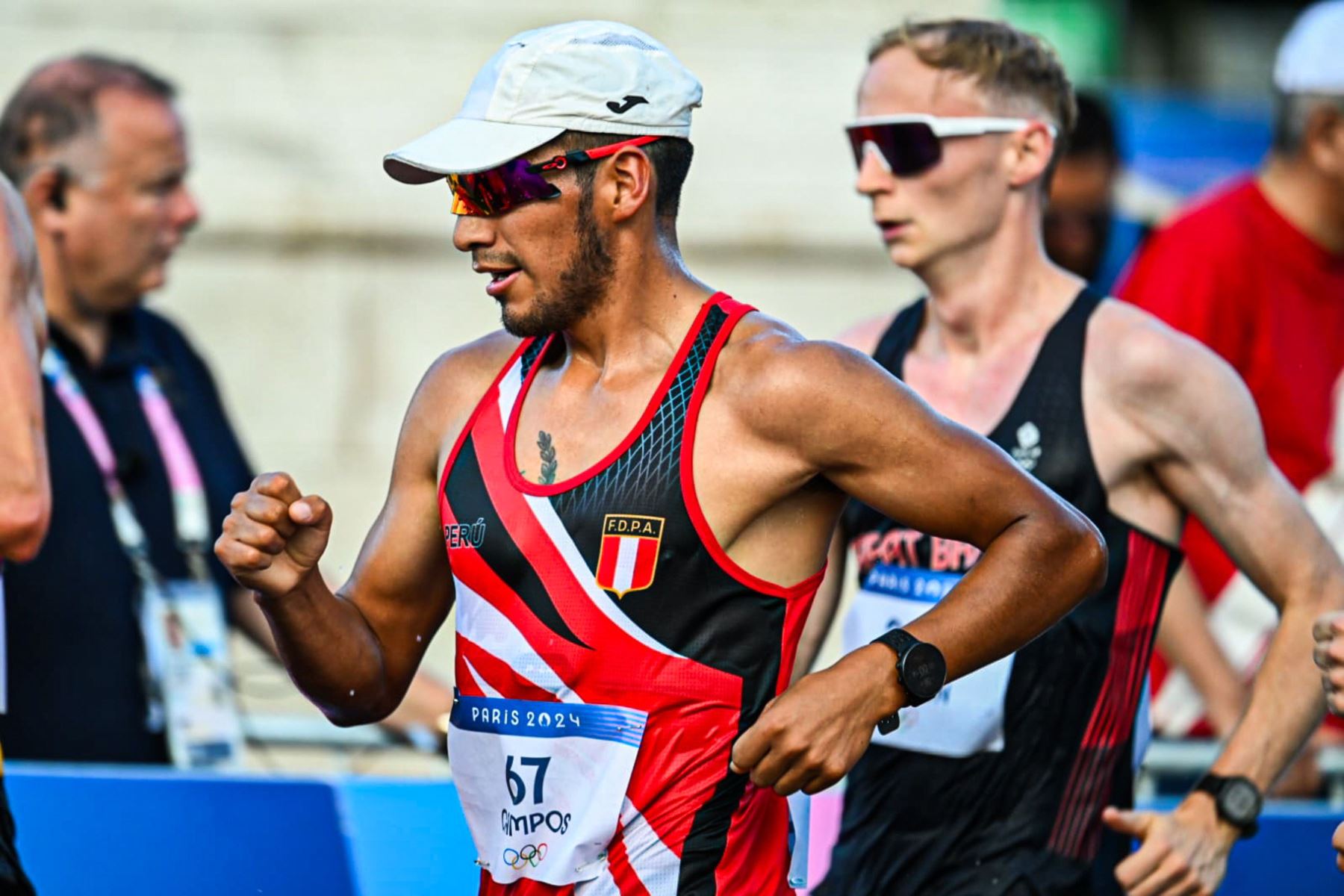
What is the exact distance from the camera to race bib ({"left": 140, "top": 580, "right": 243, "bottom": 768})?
5.09 metres

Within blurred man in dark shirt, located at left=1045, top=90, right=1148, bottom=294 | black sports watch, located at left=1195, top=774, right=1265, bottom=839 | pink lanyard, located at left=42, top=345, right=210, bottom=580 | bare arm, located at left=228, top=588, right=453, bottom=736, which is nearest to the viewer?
black sports watch, located at left=1195, top=774, right=1265, bottom=839

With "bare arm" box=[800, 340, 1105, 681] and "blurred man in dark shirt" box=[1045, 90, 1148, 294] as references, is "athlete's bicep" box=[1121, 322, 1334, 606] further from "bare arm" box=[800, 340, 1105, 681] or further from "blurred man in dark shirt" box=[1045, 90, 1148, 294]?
"blurred man in dark shirt" box=[1045, 90, 1148, 294]

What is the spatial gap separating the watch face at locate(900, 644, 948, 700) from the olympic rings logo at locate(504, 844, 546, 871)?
636 mm

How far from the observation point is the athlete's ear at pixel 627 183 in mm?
3203

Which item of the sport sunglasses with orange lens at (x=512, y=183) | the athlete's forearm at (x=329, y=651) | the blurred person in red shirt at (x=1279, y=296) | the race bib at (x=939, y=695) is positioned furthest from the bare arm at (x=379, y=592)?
the blurred person in red shirt at (x=1279, y=296)

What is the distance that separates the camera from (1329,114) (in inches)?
235

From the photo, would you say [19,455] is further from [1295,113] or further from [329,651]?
[1295,113]

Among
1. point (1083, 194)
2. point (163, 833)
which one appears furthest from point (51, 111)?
point (1083, 194)

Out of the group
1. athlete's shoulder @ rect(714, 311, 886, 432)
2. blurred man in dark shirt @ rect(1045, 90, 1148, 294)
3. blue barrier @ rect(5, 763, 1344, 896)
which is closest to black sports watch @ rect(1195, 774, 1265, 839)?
blue barrier @ rect(5, 763, 1344, 896)

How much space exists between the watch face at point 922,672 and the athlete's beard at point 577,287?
79cm

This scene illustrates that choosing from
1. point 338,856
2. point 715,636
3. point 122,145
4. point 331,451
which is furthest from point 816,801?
point 331,451

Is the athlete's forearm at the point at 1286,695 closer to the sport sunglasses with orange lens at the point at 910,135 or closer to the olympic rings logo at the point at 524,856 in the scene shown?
the sport sunglasses with orange lens at the point at 910,135

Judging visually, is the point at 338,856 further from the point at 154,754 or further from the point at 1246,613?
the point at 1246,613

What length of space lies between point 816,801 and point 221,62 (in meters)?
5.23
